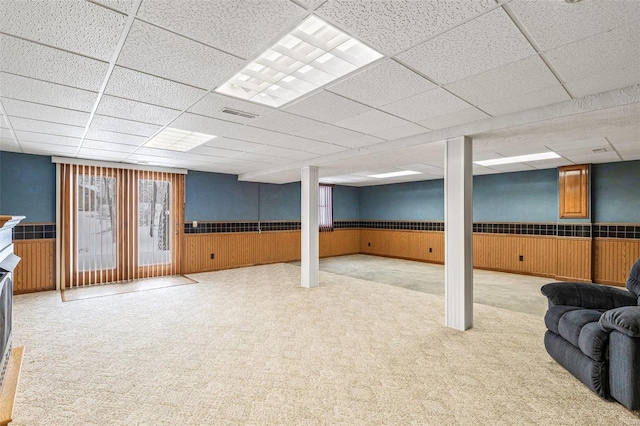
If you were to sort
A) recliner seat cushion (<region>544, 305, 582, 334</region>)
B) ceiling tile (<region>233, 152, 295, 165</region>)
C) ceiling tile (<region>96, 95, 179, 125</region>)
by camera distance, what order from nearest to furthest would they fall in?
recliner seat cushion (<region>544, 305, 582, 334</region>) < ceiling tile (<region>96, 95, 179, 125</region>) < ceiling tile (<region>233, 152, 295, 165</region>)

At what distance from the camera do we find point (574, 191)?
20.3 ft

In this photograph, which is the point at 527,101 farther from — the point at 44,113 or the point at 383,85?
the point at 44,113

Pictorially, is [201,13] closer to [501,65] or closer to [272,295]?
[501,65]

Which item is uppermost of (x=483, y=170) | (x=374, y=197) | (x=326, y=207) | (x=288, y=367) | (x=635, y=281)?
(x=483, y=170)

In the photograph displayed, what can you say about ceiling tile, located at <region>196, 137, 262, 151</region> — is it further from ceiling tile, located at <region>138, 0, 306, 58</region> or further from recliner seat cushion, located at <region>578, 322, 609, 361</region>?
recliner seat cushion, located at <region>578, 322, 609, 361</region>

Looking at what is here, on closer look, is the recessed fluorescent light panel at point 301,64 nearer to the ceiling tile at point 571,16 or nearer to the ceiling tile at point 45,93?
the ceiling tile at point 571,16

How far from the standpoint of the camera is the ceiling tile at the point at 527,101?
2.68 m

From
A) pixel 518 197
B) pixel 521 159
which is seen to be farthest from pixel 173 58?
pixel 518 197

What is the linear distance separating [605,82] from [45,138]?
20.6 ft

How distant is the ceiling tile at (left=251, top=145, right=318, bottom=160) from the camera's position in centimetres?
488

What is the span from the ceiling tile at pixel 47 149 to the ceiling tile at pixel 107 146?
37 centimetres

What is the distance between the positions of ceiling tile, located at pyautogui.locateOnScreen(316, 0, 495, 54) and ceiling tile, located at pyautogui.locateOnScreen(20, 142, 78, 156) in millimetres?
5030

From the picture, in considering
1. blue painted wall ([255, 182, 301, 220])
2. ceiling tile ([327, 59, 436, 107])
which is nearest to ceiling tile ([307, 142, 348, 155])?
ceiling tile ([327, 59, 436, 107])

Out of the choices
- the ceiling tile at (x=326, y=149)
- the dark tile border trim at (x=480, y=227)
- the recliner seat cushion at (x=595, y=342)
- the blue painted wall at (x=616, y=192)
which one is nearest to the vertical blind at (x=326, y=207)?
the dark tile border trim at (x=480, y=227)
